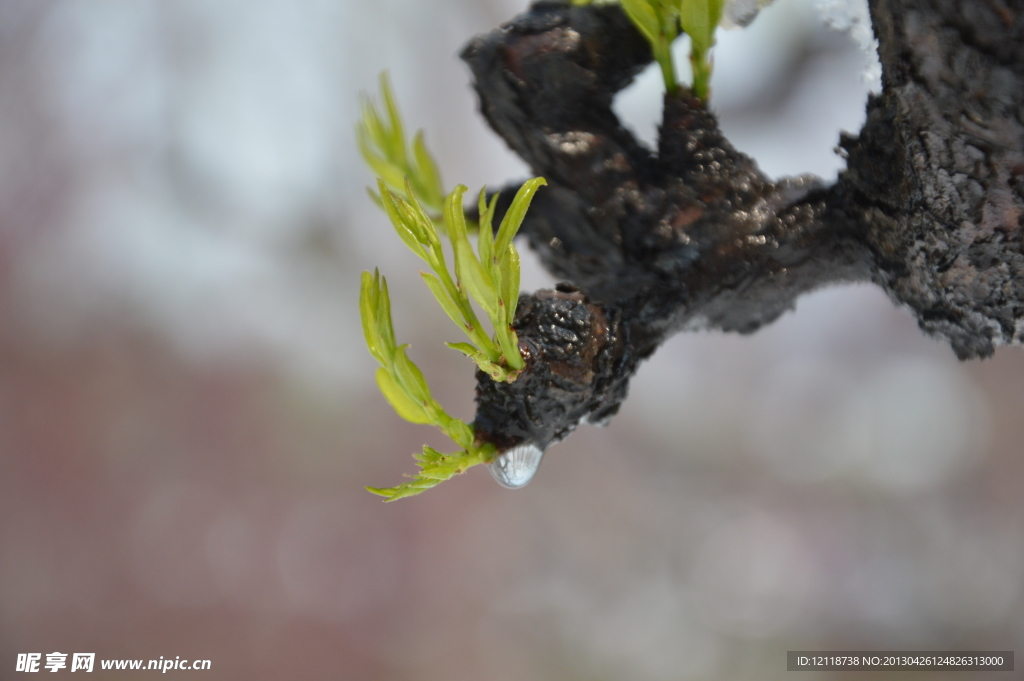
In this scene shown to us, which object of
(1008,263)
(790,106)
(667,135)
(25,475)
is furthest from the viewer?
(790,106)

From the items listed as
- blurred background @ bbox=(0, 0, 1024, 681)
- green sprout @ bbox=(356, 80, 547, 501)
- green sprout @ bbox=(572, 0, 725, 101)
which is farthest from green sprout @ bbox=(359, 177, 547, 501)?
blurred background @ bbox=(0, 0, 1024, 681)

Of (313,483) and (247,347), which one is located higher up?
(247,347)

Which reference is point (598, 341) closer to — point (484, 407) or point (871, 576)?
point (484, 407)

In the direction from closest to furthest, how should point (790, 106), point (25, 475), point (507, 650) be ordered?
point (25, 475)
point (507, 650)
point (790, 106)

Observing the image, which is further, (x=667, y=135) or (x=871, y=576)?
(x=871, y=576)

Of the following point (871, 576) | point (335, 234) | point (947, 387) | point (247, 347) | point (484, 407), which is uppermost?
point (335, 234)

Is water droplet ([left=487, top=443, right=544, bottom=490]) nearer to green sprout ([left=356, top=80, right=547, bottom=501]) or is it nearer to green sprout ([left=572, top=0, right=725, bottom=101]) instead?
green sprout ([left=356, top=80, right=547, bottom=501])

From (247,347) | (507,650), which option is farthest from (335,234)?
(507,650)
